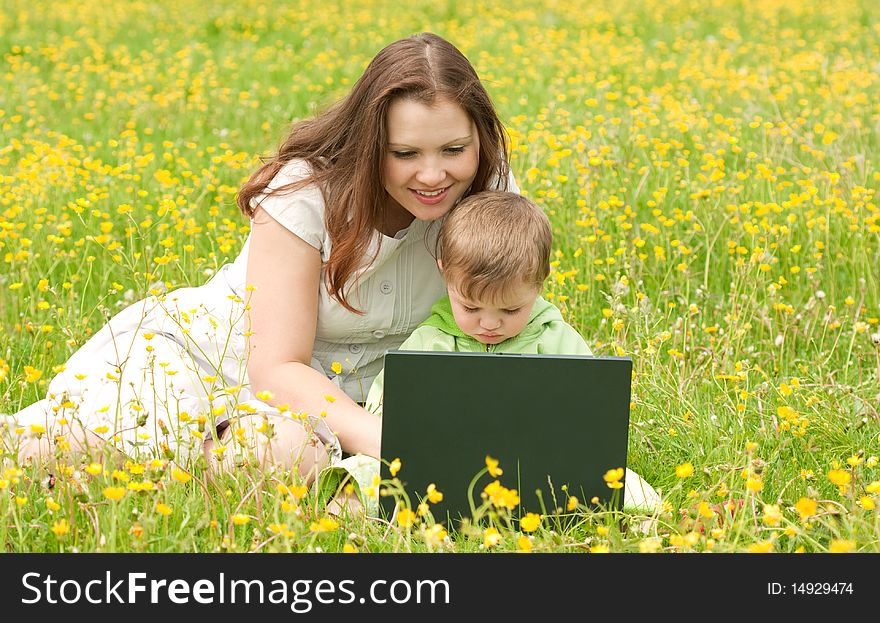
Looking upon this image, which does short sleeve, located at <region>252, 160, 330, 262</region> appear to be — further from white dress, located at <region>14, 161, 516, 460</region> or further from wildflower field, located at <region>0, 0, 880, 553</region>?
wildflower field, located at <region>0, 0, 880, 553</region>

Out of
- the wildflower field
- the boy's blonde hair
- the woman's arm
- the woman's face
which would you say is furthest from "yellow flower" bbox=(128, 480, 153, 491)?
the woman's face

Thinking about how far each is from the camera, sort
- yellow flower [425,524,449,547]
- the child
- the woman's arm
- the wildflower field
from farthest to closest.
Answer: the woman's arm, the child, the wildflower field, yellow flower [425,524,449,547]

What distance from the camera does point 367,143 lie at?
8.38 ft

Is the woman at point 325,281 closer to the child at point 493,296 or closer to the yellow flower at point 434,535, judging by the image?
the child at point 493,296

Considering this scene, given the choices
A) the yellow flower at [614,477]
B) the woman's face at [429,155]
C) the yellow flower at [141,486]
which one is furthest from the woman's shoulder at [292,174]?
the yellow flower at [614,477]

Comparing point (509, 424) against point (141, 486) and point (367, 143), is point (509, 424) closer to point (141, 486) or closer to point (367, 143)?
point (141, 486)

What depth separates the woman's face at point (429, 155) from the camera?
2.52 m

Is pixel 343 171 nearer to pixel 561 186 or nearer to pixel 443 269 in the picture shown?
pixel 443 269

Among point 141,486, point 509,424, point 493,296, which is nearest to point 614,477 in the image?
point 509,424

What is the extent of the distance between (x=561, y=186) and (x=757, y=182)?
0.76 meters

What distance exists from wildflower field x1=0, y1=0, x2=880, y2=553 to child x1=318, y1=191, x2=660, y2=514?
178 mm

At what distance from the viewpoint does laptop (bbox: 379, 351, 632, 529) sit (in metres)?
1.98

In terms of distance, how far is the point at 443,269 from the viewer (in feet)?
8.41

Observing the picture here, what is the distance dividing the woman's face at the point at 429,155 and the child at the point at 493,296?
59 mm
